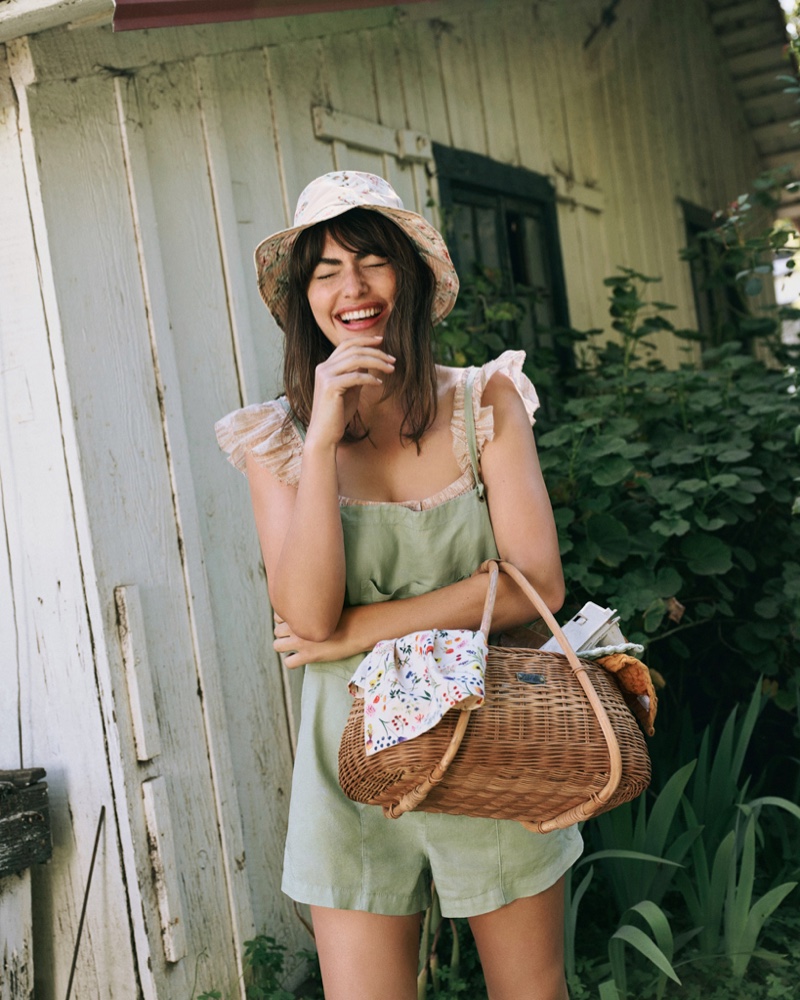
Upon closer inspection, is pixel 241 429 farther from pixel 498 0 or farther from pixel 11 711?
pixel 498 0

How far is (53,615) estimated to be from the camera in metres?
2.52

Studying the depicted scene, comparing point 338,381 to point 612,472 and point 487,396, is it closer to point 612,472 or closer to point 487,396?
point 487,396

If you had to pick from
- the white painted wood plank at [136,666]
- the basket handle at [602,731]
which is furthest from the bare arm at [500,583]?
the white painted wood plank at [136,666]

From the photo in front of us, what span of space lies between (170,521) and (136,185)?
2.83 ft

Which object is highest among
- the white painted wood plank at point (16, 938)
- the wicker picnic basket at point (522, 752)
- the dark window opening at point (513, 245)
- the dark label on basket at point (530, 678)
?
the dark window opening at point (513, 245)

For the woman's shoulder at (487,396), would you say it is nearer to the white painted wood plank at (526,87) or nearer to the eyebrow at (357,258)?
the eyebrow at (357,258)

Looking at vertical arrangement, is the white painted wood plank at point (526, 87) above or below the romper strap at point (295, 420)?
above

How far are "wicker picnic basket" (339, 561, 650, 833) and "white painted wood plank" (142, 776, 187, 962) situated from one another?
98 centimetres

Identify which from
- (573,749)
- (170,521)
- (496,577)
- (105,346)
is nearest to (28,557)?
(170,521)

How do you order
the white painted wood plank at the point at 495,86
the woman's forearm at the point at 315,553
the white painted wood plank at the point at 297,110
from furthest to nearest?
the white painted wood plank at the point at 495,86 < the white painted wood plank at the point at 297,110 < the woman's forearm at the point at 315,553

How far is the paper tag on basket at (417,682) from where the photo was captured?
1572 mm

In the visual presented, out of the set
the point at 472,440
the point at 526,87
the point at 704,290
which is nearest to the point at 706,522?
the point at 472,440

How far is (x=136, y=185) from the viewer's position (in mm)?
2736

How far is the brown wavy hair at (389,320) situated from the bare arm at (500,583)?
0.55ft
